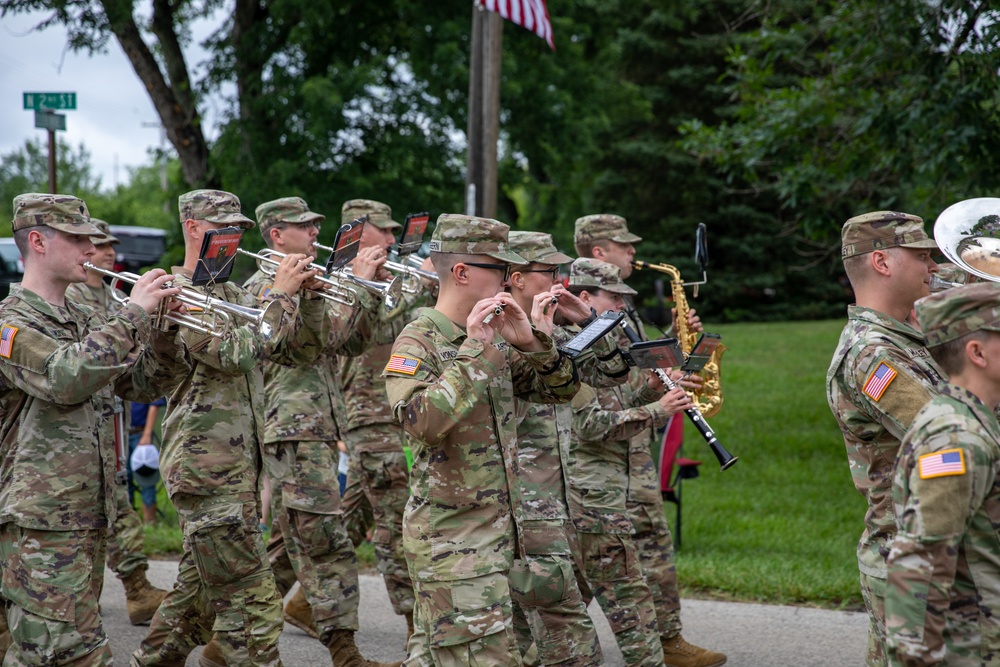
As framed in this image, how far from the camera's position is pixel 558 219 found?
27469mm

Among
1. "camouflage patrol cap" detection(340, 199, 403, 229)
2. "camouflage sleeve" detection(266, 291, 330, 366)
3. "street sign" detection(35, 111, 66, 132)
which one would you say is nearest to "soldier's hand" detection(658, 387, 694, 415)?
"camouflage sleeve" detection(266, 291, 330, 366)

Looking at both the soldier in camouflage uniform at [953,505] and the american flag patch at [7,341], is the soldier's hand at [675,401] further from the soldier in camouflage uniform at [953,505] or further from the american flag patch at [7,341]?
the american flag patch at [7,341]

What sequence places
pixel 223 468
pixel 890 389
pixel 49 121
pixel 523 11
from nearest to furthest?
pixel 890 389 < pixel 223 468 < pixel 49 121 < pixel 523 11

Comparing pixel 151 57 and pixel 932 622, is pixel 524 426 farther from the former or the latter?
pixel 151 57

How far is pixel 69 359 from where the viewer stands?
4.34 m

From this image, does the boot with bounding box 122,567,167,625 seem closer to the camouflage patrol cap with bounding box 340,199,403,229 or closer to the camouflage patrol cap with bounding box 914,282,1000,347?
the camouflage patrol cap with bounding box 340,199,403,229

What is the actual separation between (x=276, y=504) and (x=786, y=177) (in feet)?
22.7

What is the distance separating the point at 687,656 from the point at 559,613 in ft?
5.87

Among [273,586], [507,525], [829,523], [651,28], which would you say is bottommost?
[829,523]

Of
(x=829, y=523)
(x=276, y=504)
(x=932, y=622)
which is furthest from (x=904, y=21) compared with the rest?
(x=932, y=622)

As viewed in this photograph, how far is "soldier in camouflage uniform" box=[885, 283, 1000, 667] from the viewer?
115 inches

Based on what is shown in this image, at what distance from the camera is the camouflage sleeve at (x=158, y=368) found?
16.8ft

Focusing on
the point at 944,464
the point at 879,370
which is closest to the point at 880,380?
the point at 879,370

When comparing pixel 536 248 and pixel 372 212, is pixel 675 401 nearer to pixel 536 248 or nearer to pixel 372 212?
pixel 536 248
